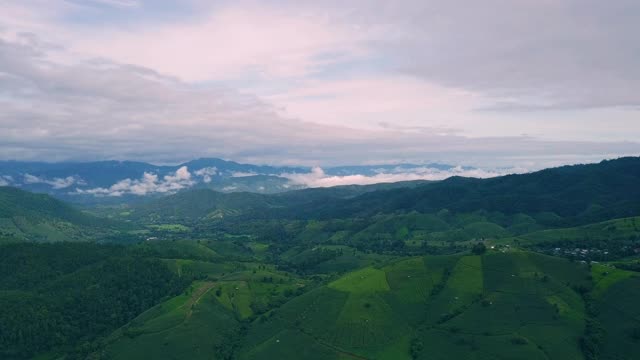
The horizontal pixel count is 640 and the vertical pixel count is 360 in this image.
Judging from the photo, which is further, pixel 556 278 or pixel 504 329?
pixel 556 278

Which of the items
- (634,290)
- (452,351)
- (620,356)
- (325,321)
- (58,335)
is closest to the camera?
(620,356)

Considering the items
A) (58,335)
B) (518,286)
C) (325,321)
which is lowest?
(58,335)

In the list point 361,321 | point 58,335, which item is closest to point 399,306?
point 361,321

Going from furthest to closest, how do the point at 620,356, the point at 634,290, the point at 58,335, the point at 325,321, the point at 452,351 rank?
the point at 58,335 → the point at 325,321 → the point at 634,290 → the point at 452,351 → the point at 620,356

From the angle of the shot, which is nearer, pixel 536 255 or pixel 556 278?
pixel 556 278

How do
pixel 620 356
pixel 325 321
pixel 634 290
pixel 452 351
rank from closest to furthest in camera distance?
pixel 620 356, pixel 452 351, pixel 634 290, pixel 325 321

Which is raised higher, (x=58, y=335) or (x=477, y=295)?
(x=477, y=295)

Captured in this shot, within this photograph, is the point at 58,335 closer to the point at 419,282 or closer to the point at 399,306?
the point at 399,306

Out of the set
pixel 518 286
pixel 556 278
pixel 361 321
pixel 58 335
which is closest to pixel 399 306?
pixel 361 321

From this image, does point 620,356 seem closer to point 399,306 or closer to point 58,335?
point 399,306
